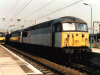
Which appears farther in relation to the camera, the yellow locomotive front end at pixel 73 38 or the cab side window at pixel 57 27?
the cab side window at pixel 57 27

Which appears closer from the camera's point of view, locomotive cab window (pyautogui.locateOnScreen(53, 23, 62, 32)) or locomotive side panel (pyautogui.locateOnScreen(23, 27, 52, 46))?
locomotive cab window (pyautogui.locateOnScreen(53, 23, 62, 32))

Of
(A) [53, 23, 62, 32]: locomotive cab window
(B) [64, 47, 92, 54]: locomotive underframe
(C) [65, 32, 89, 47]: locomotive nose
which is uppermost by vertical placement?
(A) [53, 23, 62, 32]: locomotive cab window

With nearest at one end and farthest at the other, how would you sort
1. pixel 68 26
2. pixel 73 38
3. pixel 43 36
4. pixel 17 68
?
pixel 17 68 < pixel 73 38 < pixel 68 26 < pixel 43 36

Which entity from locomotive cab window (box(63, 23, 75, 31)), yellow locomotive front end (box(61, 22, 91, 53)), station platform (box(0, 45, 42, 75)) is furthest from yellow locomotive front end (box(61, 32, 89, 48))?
station platform (box(0, 45, 42, 75))

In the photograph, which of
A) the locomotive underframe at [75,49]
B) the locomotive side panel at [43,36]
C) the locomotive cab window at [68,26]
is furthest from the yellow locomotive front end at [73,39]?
the locomotive side panel at [43,36]

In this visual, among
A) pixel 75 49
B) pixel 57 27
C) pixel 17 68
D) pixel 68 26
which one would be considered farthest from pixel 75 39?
pixel 17 68

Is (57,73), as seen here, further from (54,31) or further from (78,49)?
(54,31)

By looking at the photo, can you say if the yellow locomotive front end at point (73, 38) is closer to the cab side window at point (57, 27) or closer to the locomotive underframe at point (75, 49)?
the locomotive underframe at point (75, 49)

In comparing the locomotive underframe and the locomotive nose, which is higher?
the locomotive nose

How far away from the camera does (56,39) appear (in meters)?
11.9

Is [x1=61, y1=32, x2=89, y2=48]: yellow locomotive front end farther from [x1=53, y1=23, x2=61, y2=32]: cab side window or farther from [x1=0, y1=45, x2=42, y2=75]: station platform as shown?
[x1=0, y1=45, x2=42, y2=75]: station platform

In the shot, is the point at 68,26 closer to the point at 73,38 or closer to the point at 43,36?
the point at 73,38

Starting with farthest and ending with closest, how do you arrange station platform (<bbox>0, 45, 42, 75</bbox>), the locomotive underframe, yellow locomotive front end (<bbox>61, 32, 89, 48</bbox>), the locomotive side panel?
the locomotive side panel < yellow locomotive front end (<bbox>61, 32, 89, 48</bbox>) < the locomotive underframe < station platform (<bbox>0, 45, 42, 75</bbox>)

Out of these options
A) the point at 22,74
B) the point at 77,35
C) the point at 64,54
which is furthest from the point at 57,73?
the point at 77,35
